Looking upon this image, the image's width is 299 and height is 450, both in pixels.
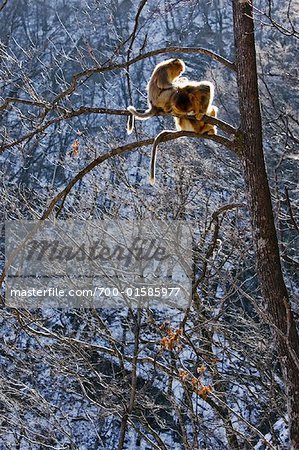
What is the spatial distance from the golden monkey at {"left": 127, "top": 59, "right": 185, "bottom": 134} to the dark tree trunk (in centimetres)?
68

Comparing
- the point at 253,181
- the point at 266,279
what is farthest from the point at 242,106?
the point at 266,279

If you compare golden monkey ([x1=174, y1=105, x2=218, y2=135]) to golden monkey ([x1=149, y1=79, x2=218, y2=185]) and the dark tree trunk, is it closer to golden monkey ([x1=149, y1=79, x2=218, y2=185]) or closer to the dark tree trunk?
golden monkey ([x1=149, y1=79, x2=218, y2=185])

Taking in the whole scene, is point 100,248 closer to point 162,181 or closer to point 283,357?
point 162,181

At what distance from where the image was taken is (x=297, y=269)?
706 cm

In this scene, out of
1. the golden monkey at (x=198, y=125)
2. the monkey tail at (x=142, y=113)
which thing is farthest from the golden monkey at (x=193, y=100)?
the monkey tail at (x=142, y=113)

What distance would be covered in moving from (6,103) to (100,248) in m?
5.42

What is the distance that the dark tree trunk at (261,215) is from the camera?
109 inches

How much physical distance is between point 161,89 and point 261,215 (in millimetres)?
1258

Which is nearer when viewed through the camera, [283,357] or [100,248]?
[283,357]

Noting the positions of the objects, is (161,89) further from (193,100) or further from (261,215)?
(261,215)

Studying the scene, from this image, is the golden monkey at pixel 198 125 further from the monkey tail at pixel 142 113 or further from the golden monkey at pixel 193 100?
the monkey tail at pixel 142 113

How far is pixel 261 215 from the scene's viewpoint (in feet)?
9.61

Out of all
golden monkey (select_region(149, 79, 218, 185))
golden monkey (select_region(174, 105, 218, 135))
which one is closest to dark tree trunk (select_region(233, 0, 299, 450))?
golden monkey (select_region(149, 79, 218, 185))

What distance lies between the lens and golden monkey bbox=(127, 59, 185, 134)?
3715 mm
